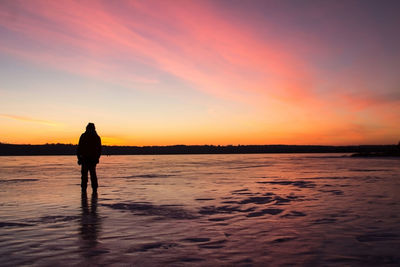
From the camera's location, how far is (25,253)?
16.5ft

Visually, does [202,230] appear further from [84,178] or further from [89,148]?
[89,148]

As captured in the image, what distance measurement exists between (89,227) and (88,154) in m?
7.01

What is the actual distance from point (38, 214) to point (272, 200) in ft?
20.5

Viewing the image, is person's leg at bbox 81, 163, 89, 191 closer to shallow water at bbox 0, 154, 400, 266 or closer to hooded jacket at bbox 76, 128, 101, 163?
hooded jacket at bbox 76, 128, 101, 163

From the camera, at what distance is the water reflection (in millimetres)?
5391

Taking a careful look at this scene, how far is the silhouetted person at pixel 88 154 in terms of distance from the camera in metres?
13.3

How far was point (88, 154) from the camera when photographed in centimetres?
1347

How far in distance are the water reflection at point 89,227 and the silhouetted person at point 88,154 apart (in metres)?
3.05

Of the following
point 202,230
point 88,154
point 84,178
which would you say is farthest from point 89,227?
point 88,154

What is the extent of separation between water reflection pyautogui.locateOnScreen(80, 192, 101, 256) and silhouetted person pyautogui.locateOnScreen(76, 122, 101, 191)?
3.05 meters

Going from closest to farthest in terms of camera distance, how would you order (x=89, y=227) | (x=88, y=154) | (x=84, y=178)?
(x=89, y=227), (x=84, y=178), (x=88, y=154)

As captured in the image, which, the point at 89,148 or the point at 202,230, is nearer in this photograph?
the point at 202,230

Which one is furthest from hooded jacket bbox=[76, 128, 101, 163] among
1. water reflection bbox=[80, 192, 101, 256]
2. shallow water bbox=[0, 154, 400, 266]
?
water reflection bbox=[80, 192, 101, 256]

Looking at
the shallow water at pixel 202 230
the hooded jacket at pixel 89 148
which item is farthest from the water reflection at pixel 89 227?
the hooded jacket at pixel 89 148
